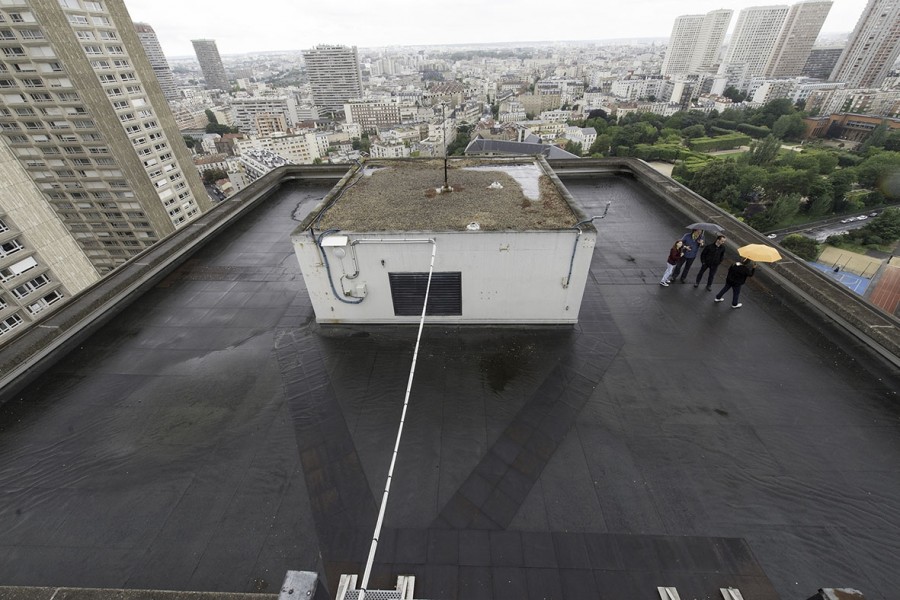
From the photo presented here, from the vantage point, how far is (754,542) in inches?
182

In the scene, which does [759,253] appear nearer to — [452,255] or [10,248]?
[452,255]

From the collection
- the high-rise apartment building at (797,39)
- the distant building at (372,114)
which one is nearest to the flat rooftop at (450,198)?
the distant building at (372,114)

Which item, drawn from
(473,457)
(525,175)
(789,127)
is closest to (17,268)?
(525,175)

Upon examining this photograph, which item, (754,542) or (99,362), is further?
(99,362)

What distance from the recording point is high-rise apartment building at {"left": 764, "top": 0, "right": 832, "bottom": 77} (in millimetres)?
181000

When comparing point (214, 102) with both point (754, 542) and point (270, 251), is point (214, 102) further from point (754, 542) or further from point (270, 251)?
point (754, 542)

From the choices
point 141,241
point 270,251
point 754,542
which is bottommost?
point 141,241

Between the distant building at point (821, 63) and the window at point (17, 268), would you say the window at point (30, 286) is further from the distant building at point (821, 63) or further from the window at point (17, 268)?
the distant building at point (821, 63)

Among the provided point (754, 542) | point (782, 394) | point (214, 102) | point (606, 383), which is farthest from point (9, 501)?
point (214, 102)

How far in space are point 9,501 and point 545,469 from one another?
324 inches

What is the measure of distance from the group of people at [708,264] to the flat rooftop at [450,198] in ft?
11.2

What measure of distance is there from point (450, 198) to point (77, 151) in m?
55.1

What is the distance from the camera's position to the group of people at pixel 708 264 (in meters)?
7.93

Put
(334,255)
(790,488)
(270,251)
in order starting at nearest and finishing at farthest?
(790,488)
(334,255)
(270,251)
